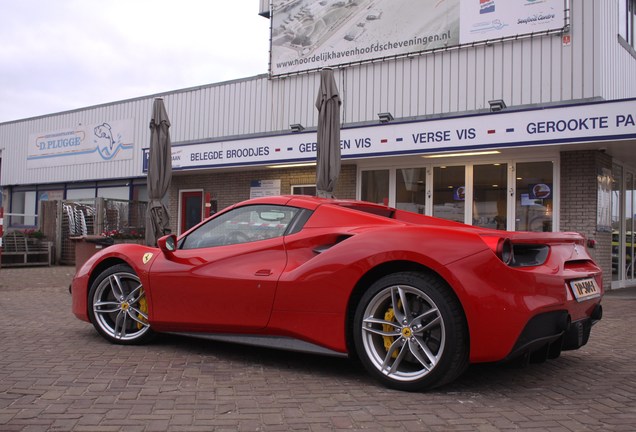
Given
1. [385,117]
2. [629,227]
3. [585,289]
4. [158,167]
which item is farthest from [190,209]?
[585,289]

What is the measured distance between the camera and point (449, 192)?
38.8ft

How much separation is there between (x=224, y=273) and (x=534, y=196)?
8.05m

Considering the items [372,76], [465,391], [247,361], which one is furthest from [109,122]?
[465,391]

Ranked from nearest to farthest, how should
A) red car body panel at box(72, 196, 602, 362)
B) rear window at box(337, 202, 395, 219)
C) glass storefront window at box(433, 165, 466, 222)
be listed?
1. red car body panel at box(72, 196, 602, 362)
2. rear window at box(337, 202, 395, 219)
3. glass storefront window at box(433, 165, 466, 222)

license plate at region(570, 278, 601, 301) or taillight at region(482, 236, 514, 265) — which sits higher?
taillight at region(482, 236, 514, 265)

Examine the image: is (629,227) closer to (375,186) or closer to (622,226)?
(622,226)

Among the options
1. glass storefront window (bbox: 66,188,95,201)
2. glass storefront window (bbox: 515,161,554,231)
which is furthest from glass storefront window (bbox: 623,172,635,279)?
glass storefront window (bbox: 66,188,95,201)

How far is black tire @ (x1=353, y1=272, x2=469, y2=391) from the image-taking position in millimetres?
3490

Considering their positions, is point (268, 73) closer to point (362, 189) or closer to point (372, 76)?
point (372, 76)

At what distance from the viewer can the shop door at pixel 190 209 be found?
15898 millimetres

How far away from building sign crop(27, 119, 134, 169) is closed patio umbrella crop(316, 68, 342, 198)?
39.3 feet

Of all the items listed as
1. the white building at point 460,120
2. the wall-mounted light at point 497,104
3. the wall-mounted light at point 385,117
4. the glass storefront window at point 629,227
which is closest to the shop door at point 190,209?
the white building at point 460,120

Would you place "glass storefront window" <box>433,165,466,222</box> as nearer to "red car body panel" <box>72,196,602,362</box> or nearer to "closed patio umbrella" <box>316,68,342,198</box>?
"closed patio umbrella" <box>316,68,342,198</box>

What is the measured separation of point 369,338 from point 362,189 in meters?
9.46
